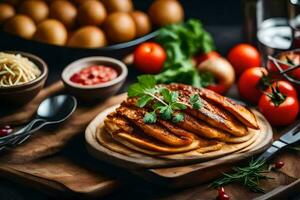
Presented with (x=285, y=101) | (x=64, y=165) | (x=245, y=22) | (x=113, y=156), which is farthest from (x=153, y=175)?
(x=245, y=22)

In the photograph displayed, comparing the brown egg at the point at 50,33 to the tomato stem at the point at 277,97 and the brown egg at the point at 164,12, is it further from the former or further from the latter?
the tomato stem at the point at 277,97

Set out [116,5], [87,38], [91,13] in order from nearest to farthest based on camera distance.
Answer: [87,38], [91,13], [116,5]

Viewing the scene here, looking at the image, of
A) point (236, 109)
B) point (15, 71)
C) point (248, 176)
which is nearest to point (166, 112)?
point (236, 109)

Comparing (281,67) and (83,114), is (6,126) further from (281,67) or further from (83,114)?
(281,67)

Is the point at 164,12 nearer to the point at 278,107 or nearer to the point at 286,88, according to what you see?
the point at 286,88

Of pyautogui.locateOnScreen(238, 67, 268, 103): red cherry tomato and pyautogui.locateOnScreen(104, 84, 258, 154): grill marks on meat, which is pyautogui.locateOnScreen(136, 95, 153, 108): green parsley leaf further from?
pyautogui.locateOnScreen(238, 67, 268, 103): red cherry tomato

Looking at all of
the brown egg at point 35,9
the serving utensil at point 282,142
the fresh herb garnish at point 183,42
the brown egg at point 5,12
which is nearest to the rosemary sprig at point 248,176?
the serving utensil at point 282,142
